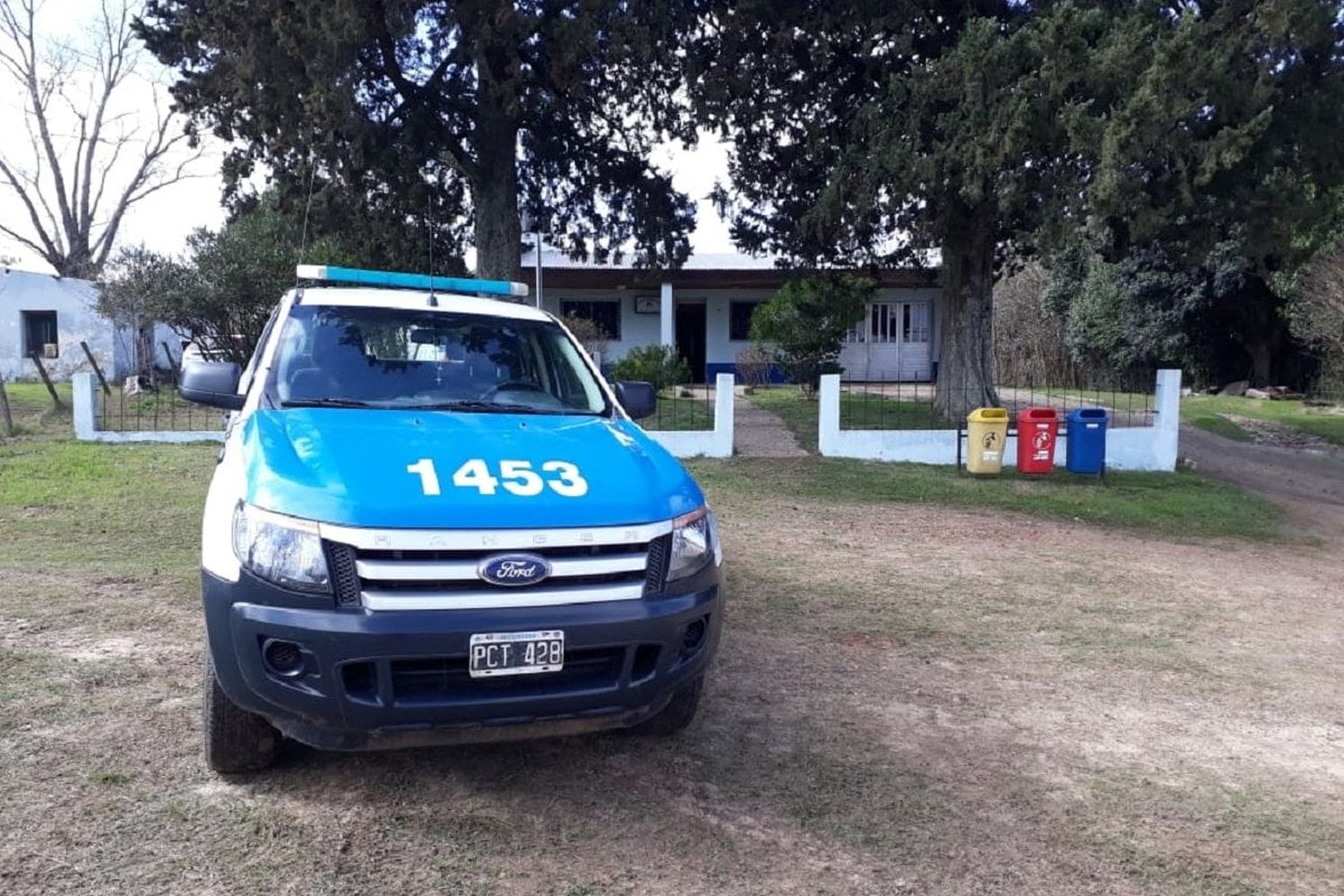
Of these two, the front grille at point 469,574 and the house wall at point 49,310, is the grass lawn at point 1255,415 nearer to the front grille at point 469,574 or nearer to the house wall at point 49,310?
the front grille at point 469,574

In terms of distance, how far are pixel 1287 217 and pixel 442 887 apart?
40.5 feet

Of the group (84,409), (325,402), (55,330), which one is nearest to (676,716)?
(325,402)

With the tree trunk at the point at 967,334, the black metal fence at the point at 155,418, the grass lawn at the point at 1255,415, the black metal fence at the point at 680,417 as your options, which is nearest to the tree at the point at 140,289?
the black metal fence at the point at 155,418

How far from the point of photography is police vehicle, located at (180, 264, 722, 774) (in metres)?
3.12

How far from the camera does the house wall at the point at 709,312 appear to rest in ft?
83.1

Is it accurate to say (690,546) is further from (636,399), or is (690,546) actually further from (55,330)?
(55,330)

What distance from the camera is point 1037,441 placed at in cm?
1194

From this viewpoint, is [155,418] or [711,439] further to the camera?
[155,418]

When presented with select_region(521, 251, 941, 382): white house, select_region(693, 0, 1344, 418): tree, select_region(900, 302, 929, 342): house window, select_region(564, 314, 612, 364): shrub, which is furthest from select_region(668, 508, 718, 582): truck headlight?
select_region(900, 302, 929, 342): house window

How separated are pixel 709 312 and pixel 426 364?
21645 millimetres

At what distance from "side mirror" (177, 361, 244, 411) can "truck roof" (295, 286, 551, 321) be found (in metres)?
0.46

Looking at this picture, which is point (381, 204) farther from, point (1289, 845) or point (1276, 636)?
point (1289, 845)

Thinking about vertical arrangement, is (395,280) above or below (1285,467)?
above

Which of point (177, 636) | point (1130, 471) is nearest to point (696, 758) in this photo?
point (177, 636)
